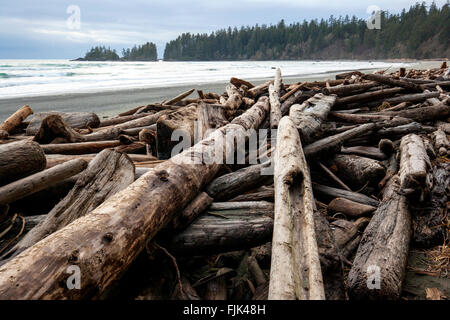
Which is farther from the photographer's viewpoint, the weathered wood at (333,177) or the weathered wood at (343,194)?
the weathered wood at (333,177)

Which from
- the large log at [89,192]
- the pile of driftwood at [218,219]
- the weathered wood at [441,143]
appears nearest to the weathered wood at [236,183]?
the pile of driftwood at [218,219]

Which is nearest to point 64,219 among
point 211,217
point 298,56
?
point 211,217

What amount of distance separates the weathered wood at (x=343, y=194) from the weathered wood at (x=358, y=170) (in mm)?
327

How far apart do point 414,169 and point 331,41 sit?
125 m

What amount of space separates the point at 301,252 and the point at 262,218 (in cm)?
78

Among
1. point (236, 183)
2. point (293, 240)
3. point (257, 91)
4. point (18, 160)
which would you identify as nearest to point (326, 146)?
point (236, 183)

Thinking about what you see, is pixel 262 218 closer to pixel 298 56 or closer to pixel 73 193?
pixel 73 193

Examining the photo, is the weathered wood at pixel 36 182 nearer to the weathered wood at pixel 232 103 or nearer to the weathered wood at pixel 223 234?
the weathered wood at pixel 223 234

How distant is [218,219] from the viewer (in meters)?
2.62

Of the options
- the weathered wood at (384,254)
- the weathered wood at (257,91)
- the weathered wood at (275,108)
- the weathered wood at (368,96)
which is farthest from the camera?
the weathered wood at (257,91)

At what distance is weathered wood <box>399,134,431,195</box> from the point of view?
288cm

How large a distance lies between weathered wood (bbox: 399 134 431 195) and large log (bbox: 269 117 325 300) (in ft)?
3.49

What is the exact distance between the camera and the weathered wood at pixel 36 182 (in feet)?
8.43

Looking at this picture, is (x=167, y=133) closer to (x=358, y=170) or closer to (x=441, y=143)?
(x=358, y=170)
